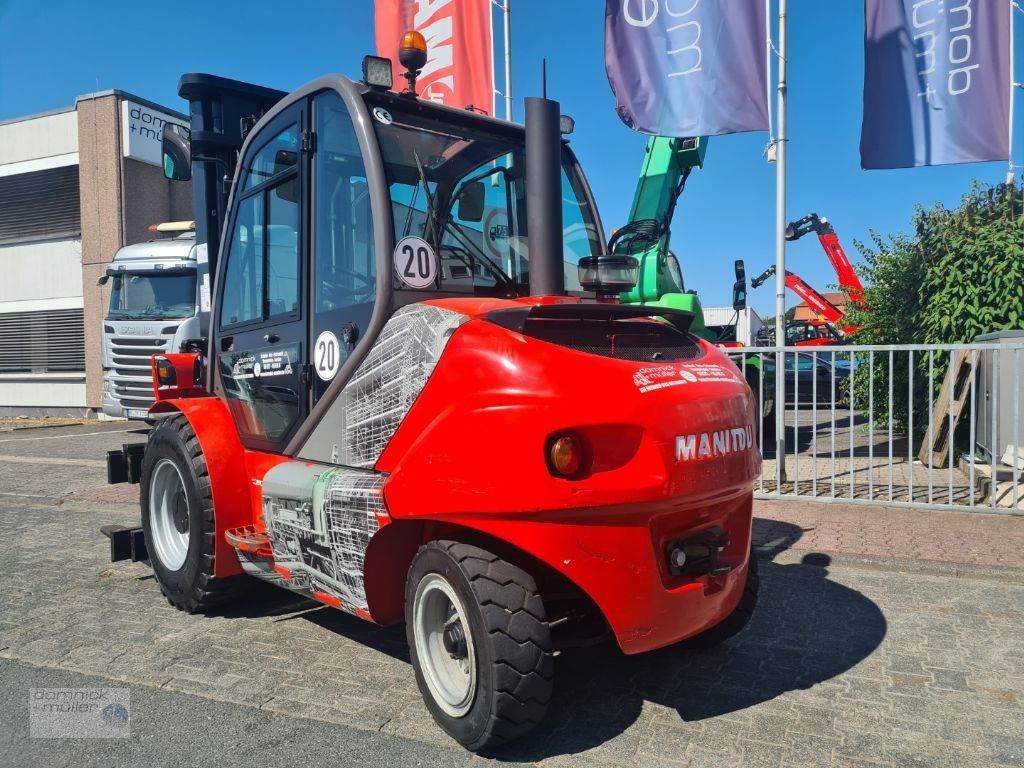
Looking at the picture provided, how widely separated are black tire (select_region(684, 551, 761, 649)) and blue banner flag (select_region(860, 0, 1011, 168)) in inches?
267

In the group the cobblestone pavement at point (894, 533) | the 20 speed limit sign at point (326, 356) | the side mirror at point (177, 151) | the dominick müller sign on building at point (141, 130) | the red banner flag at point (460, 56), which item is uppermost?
the dominick müller sign on building at point (141, 130)

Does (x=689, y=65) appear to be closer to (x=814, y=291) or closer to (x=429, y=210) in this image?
(x=429, y=210)

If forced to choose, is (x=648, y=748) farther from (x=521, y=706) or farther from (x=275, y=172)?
(x=275, y=172)

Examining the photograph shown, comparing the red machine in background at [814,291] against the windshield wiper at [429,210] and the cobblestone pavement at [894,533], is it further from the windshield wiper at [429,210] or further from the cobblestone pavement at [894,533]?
the windshield wiper at [429,210]

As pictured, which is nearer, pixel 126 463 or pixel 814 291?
pixel 126 463

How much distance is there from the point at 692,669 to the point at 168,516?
130 inches

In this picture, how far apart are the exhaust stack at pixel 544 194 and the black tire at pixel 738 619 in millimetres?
1686

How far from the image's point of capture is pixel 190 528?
13.9 feet

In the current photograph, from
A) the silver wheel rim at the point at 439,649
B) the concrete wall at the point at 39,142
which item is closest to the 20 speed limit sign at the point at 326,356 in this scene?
the silver wheel rim at the point at 439,649

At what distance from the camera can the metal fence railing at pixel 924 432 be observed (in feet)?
21.5

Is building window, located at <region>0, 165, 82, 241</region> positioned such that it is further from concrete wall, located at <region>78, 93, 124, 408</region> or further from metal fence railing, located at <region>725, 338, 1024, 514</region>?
metal fence railing, located at <region>725, 338, 1024, 514</region>

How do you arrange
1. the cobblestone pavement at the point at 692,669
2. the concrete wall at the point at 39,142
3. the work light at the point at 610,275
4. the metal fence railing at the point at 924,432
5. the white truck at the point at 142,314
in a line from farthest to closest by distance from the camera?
the concrete wall at the point at 39,142 → the white truck at the point at 142,314 → the metal fence railing at the point at 924,432 → the work light at the point at 610,275 → the cobblestone pavement at the point at 692,669

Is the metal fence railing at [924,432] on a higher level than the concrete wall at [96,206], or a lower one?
lower

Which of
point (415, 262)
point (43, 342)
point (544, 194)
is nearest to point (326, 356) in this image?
point (415, 262)
